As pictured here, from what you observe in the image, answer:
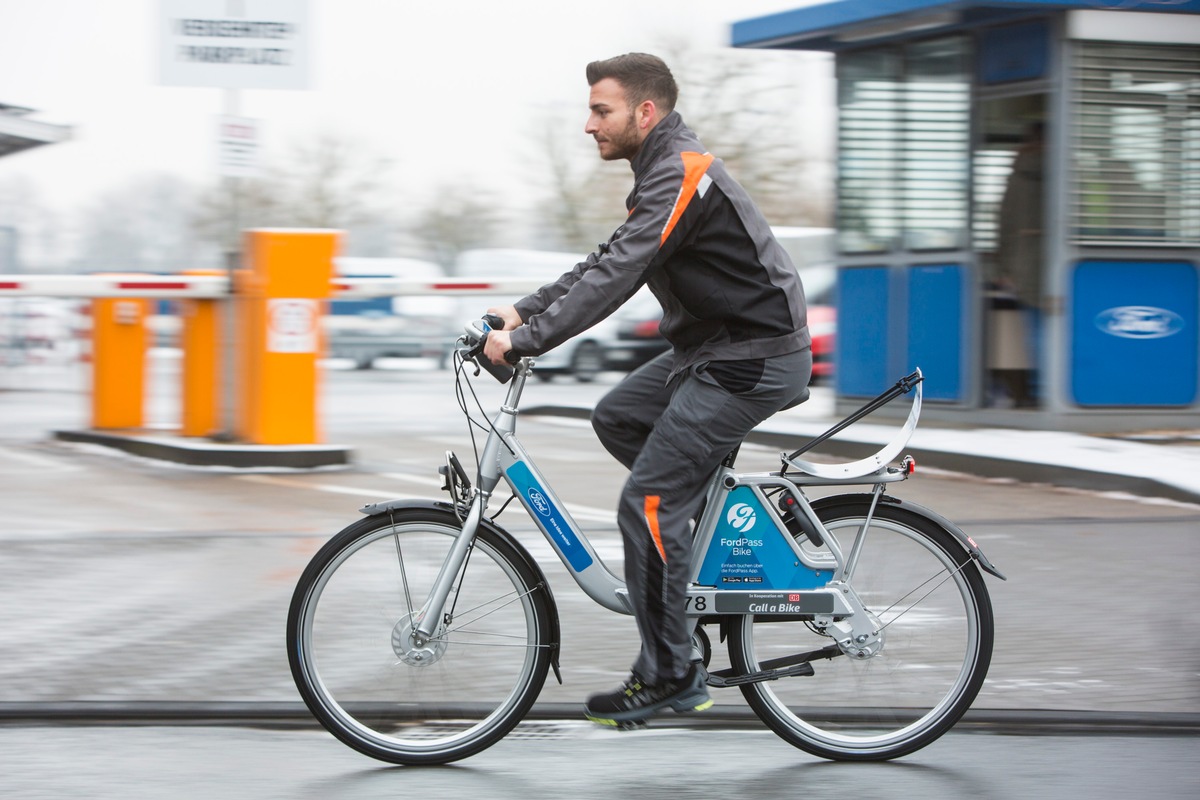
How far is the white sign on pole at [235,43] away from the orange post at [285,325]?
46.7 inches

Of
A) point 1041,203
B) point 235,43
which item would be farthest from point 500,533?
point 1041,203

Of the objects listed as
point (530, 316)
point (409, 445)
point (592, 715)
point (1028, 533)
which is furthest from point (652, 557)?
point (409, 445)

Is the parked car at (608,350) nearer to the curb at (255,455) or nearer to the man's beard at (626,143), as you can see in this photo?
the curb at (255,455)

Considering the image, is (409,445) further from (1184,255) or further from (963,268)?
(1184,255)

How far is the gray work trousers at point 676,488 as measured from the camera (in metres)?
4.14

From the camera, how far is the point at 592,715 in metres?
4.23

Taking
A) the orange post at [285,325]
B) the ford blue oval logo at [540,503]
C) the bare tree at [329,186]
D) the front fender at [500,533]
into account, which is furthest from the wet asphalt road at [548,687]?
the bare tree at [329,186]

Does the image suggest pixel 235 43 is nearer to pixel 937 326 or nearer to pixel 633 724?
pixel 937 326

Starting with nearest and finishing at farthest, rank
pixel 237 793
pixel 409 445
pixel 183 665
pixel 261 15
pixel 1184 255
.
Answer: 1. pixel 237 793
2. pixel 183 665
3. pixel 261 15
4. pixel 1184 255
5. pixel 409 445

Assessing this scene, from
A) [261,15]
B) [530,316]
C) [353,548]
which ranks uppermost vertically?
[261,15]

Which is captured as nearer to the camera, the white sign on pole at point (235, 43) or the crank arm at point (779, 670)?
the crank arm at point (779, 670)

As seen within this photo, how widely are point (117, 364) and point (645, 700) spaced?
1040cm

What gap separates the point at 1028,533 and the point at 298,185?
4100 centimetres

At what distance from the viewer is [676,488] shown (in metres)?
4.16
